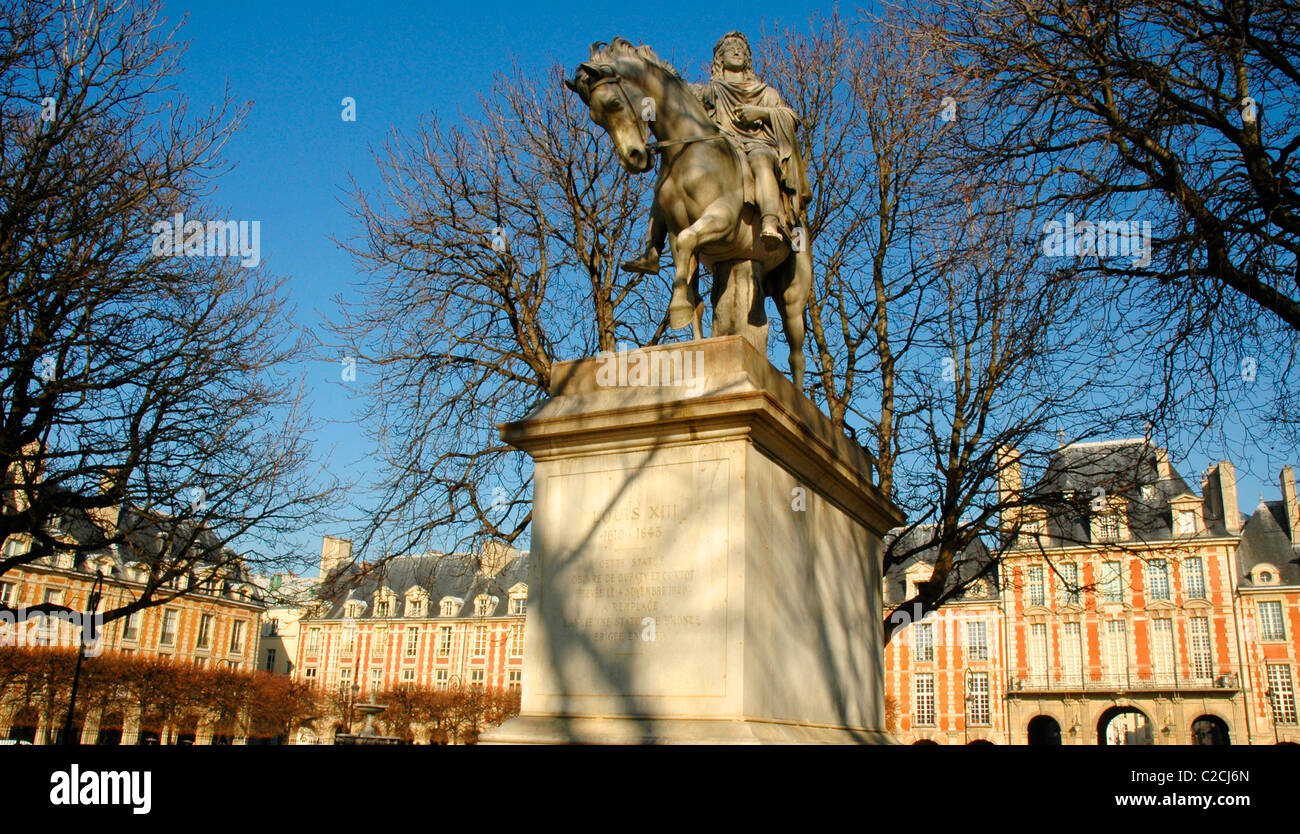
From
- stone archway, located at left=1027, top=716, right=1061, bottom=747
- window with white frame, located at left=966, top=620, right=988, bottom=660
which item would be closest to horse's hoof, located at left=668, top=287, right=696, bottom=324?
stone archway, located at left=1027, top=716, right=1061, bottom=747

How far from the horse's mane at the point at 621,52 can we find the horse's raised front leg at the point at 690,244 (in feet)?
3.42

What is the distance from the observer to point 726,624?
17.1 feet

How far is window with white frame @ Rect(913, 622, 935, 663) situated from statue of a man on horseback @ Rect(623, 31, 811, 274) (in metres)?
59.2

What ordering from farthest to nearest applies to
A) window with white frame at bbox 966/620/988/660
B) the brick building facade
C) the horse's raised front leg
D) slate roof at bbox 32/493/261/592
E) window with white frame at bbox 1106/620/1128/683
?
window with white frame at bbox 966/620/988/660, window with white frame at bbox 1106/620/1128/683, the brick building facade, slate roof at bbox 32/493/261/592, the horse's raised front leg

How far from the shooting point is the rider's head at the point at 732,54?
7.45 m

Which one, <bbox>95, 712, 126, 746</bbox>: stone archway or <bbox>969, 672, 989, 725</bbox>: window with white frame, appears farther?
<bbox>969, 672, 989, 725</bbox>: window with white frame

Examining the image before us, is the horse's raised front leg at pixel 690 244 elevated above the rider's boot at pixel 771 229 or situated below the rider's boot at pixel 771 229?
below

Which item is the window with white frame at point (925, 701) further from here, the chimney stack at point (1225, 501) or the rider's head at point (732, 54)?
the rider's head at point (732, 54)

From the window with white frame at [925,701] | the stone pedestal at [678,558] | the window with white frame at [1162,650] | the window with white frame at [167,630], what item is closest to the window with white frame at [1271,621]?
the window with white frame at [1162,650]

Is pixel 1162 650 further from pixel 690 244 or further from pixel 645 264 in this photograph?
pixel 690 244

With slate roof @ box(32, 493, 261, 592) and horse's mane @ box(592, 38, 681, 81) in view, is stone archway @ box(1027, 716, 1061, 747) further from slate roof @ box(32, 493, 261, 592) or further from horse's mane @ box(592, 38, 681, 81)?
horse's mane @ box(592, 38, 681, 81)

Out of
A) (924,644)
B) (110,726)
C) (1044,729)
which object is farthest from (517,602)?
(1044,729)

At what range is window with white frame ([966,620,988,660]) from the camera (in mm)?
61406
